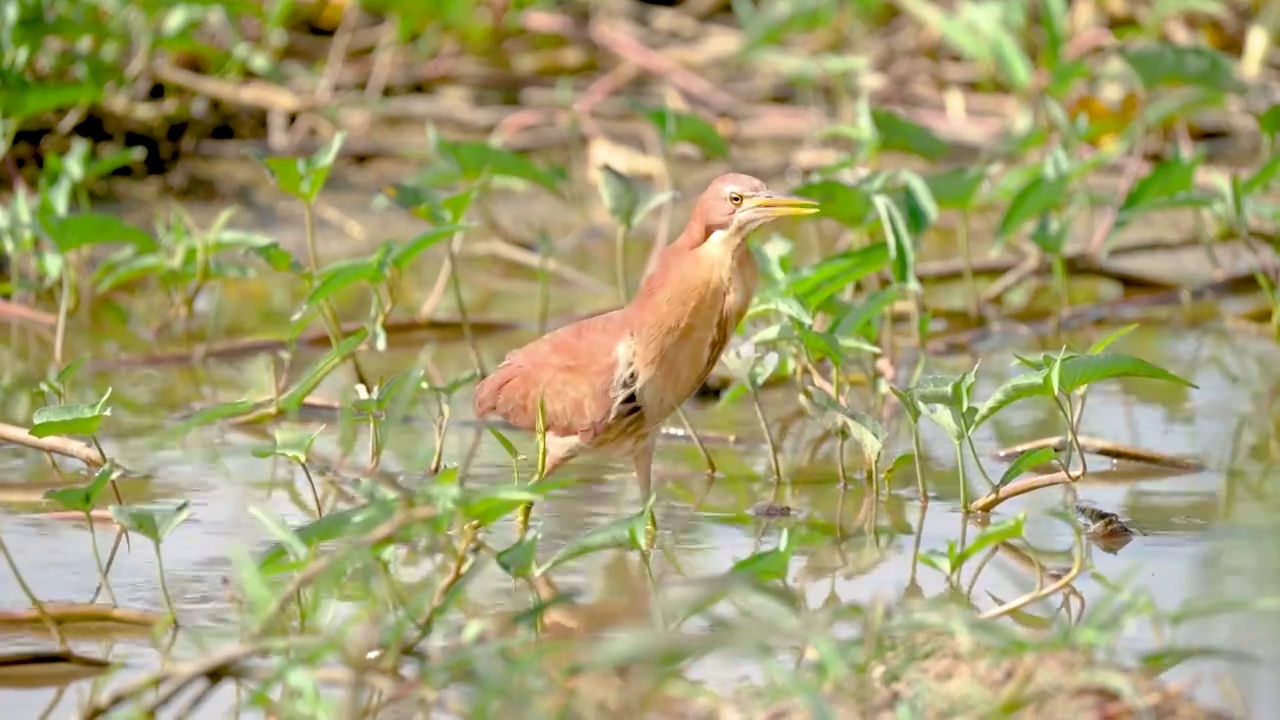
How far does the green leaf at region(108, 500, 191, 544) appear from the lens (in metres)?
2.71

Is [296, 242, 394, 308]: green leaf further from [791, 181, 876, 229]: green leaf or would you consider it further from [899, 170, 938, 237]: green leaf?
[899, 170, 938, 237]: green leaf

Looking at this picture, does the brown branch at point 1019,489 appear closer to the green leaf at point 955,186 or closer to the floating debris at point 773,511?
the floating debris at point 773,511

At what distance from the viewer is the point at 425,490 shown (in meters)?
2.42

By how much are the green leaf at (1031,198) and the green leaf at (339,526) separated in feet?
7.89

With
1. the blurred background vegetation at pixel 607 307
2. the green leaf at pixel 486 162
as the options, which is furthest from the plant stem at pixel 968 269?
the green leaf at pixel 486 162

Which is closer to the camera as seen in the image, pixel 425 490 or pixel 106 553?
pixel 425 490

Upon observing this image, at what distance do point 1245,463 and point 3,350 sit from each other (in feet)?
9.67

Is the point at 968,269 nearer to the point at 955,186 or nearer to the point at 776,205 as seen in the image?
the point at 955,186

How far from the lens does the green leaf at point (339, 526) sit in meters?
2.45

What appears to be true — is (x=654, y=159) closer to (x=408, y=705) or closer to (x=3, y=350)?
(x=3, y=350)

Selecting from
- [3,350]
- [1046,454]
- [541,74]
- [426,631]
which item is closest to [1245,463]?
[1046,454]

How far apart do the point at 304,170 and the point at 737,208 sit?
113cm

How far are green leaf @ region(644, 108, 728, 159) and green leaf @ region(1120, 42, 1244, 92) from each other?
104cm

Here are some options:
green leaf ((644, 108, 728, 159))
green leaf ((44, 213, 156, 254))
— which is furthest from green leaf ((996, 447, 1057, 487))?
green leaf ((44, 213, 156, 254))
